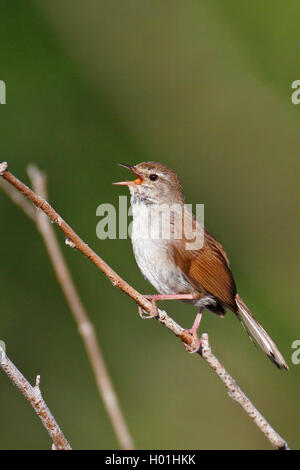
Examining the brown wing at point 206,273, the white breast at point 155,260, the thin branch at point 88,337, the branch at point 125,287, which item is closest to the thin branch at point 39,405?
the thin branch at point 88,337

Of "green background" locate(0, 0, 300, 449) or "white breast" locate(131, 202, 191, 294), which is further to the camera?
"green background" locate(0, 0, 300, 449)

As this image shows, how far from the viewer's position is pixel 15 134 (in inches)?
297

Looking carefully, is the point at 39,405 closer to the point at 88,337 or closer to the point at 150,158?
the point at 88,337

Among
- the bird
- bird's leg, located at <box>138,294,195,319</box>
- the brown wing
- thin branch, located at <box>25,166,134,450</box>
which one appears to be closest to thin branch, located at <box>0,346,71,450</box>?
thin branch, located at <box>25,166,134,450</box>

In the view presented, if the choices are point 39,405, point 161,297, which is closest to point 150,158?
point 161,297

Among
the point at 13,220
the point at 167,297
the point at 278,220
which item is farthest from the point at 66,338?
the point at 167,297

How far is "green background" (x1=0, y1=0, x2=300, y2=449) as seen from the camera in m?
7.45

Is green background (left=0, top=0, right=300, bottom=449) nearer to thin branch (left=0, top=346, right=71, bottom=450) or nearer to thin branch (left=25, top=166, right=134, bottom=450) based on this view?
thin branch (left=25, top=166, right=134, bottom=450)

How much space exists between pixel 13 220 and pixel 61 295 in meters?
0.85

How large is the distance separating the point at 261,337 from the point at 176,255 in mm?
753

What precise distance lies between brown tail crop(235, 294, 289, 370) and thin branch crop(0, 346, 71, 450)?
2.26 m

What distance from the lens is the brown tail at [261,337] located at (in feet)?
15.7

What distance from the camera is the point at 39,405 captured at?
9.12ft

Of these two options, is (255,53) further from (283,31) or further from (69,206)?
(69,206)
